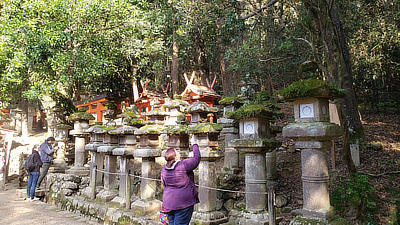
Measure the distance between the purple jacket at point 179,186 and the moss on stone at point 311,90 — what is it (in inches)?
67.6

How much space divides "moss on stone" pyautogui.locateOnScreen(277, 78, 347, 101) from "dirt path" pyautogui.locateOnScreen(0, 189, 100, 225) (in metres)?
5.39

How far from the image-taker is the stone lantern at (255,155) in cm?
469

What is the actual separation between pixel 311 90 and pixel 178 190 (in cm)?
244

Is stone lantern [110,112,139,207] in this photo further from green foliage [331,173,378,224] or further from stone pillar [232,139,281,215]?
green foliage [331,173,378,224]

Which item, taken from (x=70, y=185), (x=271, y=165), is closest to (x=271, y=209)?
(x=271, y=165)

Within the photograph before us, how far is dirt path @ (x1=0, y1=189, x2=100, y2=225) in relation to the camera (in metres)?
6.52

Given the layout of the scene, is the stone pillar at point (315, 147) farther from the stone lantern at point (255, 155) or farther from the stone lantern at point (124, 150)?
the stone lantern at point (124, 150)

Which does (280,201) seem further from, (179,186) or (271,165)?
(179,186)

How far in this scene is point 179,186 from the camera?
4109 mm

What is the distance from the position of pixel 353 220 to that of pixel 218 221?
2.37 metres

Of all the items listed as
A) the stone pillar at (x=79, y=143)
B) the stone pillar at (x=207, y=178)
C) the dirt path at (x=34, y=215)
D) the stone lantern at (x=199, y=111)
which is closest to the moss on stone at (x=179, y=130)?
the stone pillar at (x=207, y=178)

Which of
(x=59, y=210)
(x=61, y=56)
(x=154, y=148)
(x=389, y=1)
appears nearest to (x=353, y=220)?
(x=154, y=148)

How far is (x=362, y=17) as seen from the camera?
35.6ft

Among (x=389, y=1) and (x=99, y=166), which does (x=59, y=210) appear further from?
(x=389, y=1)
